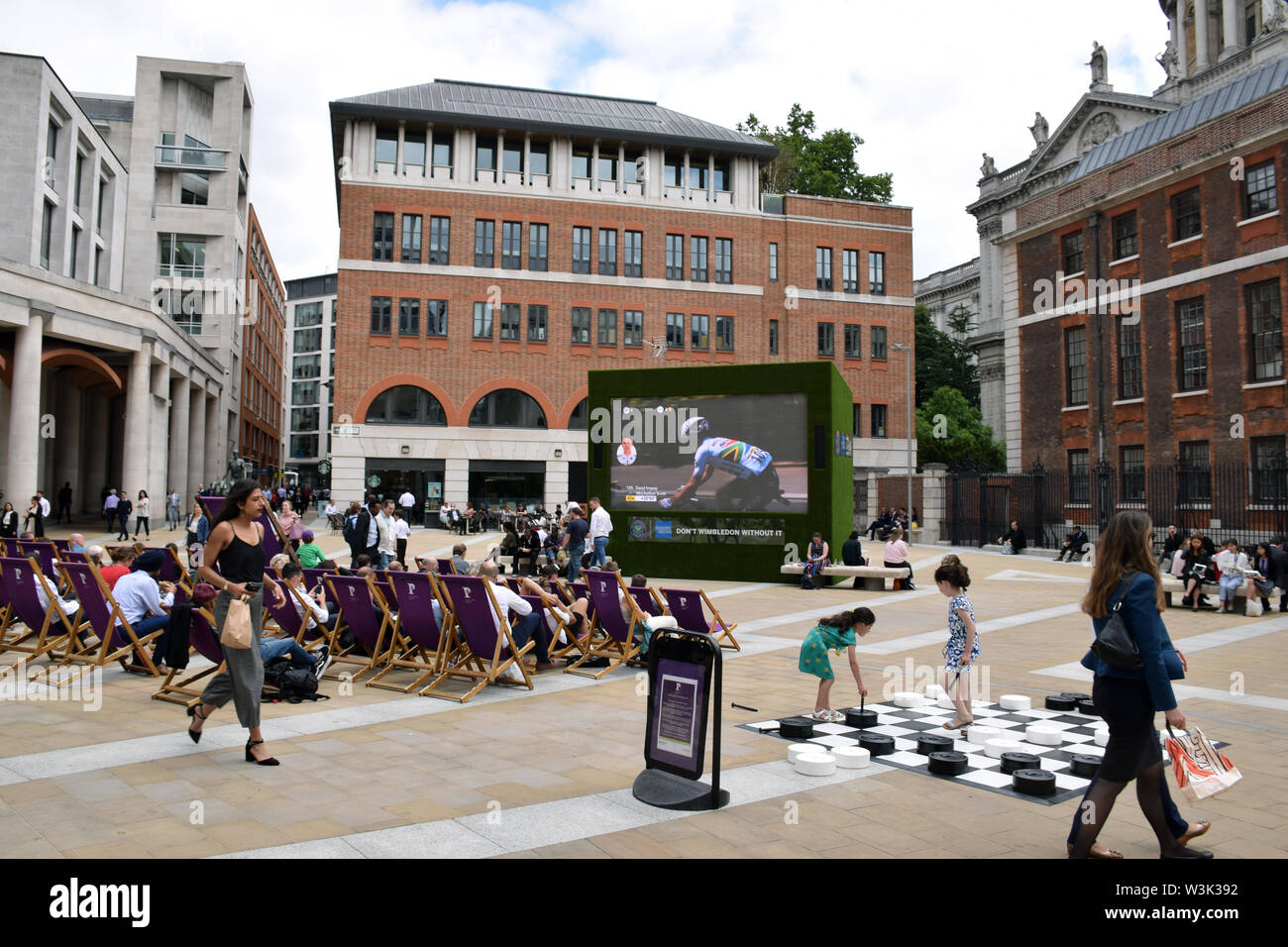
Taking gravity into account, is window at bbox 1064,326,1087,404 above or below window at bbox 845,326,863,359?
below

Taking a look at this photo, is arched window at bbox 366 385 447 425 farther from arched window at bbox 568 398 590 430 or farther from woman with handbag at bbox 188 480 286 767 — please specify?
woman with handbag at bbox 188 480 286 767

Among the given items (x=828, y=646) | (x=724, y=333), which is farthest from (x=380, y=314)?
(x=828, y=646)

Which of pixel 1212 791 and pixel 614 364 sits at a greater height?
pixel 614 364

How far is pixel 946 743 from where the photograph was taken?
6.28m

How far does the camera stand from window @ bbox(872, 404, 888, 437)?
151 ft

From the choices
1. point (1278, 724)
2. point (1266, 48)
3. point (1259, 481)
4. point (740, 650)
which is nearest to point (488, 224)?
point (1259, 481)

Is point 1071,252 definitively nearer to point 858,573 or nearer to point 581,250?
point 581,250

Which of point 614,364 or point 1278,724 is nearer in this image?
point 1278,724

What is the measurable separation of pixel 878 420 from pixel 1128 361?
15935 millimetres

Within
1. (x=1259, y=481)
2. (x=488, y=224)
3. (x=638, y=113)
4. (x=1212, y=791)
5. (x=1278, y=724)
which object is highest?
(x=638, y=113)

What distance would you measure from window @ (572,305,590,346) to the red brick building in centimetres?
9

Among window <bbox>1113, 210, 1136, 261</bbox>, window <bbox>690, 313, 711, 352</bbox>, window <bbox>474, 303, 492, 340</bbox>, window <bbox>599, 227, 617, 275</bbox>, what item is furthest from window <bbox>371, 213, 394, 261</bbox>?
window <bbox>1113, 210, 1136, 261</bbox>
